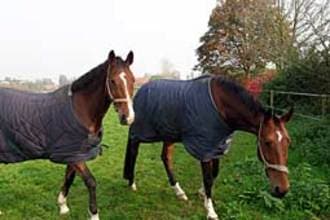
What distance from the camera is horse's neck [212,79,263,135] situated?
4.20 metres

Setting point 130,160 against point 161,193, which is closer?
point 161,193

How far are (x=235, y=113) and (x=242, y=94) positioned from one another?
19 centimetres

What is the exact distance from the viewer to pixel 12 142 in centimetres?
434

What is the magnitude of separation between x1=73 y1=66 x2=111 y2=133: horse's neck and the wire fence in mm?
5092

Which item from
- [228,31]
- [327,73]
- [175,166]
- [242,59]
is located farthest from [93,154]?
[228,31]

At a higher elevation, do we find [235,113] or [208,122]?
[235,113]

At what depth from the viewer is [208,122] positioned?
14.5 feet

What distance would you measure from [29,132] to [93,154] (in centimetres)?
63

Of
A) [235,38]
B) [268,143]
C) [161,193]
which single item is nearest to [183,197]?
[161,193]

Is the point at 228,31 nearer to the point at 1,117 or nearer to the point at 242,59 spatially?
the point at 242,59

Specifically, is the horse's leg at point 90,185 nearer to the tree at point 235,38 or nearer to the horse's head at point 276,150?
the horse's head at point 276,150

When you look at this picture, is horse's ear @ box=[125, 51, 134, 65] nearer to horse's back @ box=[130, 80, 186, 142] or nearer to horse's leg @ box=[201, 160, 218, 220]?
horse's back @ box=[130, 80, 186, 142]

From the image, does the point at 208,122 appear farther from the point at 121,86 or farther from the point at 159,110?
the point at 121,86

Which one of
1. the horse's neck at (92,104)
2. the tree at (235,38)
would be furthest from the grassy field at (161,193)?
the tree at (235,38)
